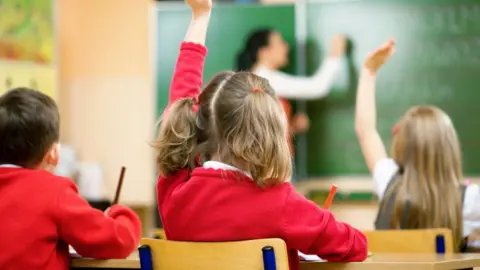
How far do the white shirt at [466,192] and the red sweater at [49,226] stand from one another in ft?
3.79

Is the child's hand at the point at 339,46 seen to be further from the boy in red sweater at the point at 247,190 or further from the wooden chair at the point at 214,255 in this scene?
the wooden chair at the point at 214,255

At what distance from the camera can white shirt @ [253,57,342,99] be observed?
15.9ft

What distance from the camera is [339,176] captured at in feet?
16.1

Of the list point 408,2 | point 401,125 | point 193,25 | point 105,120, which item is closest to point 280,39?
point 408,2

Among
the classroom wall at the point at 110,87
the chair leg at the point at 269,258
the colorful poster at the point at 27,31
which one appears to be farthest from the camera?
the classroom wall at the point at 110,87

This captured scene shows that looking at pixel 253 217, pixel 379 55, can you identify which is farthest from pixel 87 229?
pixel 379 55

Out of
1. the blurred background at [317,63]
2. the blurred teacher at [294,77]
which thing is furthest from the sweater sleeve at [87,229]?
the blurred teacher at [294,77]

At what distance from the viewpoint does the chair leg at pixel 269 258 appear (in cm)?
173

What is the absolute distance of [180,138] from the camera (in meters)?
2.03

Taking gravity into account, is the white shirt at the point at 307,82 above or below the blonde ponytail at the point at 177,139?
above

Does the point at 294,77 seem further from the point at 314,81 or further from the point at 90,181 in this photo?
the point at 90,181

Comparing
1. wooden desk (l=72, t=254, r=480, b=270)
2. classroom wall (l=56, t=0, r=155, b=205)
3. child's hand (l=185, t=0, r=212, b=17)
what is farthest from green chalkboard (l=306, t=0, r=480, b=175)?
wooden desk (l=72, t=254, r=480, b=270)

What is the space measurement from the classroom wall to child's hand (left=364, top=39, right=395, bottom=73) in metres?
2.75

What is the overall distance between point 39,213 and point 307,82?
3.00m
